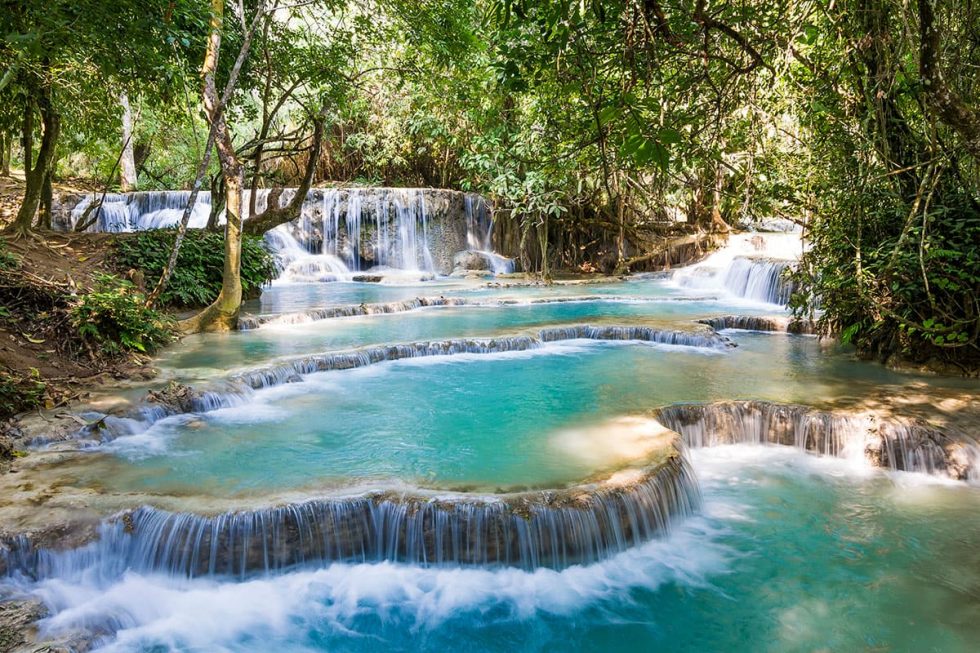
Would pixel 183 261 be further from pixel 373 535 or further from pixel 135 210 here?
pixel 135 210

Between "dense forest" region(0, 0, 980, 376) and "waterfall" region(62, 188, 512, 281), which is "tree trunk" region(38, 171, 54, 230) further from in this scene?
"waterfall" region(62, 188, 512, 281)

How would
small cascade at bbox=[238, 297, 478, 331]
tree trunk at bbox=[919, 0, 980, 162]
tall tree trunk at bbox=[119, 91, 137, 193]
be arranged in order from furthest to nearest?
tall tree trunk at bbox=[119, 91, 137, 193], small cascade at bbox=[238, 297, 478, 331], tree trunk at bbox=[919, 0, 980, 162]

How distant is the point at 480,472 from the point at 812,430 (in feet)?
10.3

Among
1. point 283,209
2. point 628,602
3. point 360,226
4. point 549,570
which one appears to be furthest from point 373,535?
point 360,226

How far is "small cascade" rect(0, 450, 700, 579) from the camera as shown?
385cm

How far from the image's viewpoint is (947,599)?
3719 millimetres

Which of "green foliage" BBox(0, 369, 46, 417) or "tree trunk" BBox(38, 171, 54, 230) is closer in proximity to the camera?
"green foliage" BBox(0, 369, 46, 417)

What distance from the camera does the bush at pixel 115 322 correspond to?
22.7 feet

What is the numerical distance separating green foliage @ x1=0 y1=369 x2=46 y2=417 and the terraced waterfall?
0.56 metres

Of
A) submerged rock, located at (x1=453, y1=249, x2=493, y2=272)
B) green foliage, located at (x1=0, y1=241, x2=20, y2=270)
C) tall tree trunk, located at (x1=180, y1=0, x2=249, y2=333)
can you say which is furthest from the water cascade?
green foliage, located at (x1=0, y1=241, x2=20, y2=270)

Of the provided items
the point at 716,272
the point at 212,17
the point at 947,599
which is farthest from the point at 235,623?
the point at 716,272

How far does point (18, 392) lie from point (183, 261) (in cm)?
582

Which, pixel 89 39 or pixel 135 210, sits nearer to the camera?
pixel 89 39

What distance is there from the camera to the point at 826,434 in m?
5.59
